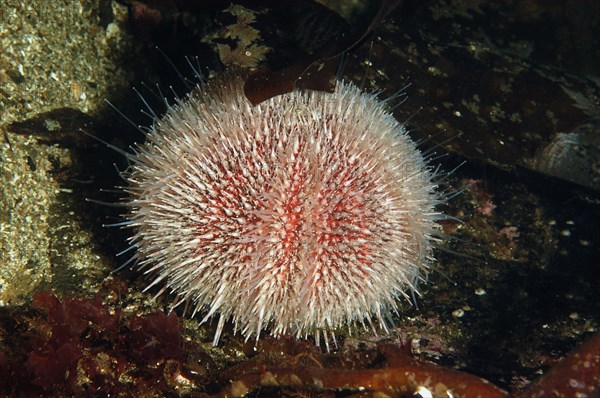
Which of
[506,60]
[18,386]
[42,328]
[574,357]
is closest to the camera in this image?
[574,357]

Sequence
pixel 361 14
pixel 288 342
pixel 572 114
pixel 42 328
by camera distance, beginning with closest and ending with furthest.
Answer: pixel 42 328 → pixel 288 342 → pixel 572 114 → pixel 361 14

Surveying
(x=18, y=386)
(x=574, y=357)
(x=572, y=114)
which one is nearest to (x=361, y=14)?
(x=572, y=114)

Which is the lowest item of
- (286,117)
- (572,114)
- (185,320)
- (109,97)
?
(185,320)

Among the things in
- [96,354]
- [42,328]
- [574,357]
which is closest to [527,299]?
[574,357]

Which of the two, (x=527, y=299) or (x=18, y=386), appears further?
(x=527, y=299)

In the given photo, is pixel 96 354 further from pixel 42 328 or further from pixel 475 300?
pixel 475 300

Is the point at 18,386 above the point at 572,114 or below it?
below
